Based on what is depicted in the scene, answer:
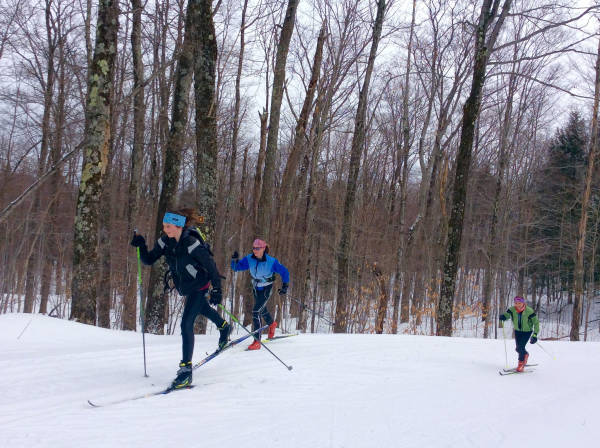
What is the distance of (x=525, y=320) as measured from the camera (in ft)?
22.2

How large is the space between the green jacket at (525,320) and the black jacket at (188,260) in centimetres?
A: 476

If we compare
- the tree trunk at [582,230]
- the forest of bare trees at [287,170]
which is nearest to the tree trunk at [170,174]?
the forest of bare trees at [287,170]

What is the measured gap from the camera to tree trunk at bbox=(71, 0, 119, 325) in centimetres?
818

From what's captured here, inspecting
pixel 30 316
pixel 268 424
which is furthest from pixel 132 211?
pixel 268 424

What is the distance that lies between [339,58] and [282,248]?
8470mm

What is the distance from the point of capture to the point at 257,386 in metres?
4.73

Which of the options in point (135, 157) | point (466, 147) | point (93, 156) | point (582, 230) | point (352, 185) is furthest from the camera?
point (582, 230)

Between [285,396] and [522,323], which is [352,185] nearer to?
[522,323]

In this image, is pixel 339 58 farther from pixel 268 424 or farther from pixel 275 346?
pixel 268 424

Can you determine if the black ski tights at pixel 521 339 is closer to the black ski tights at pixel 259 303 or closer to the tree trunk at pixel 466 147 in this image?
the black ski tights at pixel 259 303

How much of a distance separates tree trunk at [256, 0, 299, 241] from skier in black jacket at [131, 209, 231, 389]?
6.65 metres

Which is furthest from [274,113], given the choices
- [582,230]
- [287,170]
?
[582,230]

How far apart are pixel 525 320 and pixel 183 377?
5214mm

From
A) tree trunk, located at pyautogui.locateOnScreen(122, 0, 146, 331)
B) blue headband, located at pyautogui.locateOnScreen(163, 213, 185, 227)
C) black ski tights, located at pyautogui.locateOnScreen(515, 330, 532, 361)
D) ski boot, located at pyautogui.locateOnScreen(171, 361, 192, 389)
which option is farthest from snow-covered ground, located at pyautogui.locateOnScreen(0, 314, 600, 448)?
tree trunk, located at pyautogui.locateOnScreen(122, 0, 146, 331)
